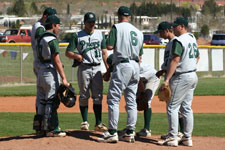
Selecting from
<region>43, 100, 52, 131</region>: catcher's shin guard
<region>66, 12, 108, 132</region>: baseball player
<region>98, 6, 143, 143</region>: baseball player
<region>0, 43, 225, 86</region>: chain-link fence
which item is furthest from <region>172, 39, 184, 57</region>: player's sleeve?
<region>0, 43, 225, 86</region>: chain-link fence

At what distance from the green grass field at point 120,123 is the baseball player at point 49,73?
139 cm

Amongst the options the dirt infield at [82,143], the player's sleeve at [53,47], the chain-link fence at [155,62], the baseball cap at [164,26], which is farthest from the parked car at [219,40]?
the player's sleeve at [53,47]

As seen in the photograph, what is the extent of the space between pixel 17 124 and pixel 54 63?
10.2 feet

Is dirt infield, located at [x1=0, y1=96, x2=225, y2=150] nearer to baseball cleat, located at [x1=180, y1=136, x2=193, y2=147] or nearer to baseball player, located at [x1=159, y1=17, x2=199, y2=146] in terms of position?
baseball cleat, located at [x1=180, y1=136, x2=193, y2=147]

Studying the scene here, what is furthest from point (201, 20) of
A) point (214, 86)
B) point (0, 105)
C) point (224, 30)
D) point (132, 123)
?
point (132, 123)

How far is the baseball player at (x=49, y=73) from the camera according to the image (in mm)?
8070

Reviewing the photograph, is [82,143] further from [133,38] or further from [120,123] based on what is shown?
[120,123]

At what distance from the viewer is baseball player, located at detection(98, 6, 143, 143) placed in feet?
25.6

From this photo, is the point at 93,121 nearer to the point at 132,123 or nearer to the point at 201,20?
the point at 132,123

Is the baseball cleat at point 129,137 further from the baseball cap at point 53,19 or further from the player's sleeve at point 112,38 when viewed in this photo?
the baseball cap at point 53,19

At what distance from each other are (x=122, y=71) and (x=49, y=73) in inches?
46.5

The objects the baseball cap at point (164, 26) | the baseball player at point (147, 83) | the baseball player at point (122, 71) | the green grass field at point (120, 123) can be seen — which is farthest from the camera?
the green grass field at point (120, 123)

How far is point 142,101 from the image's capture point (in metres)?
8.70

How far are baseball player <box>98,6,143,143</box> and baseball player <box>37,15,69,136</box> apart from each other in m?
0.82
